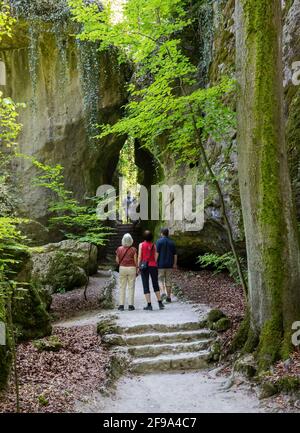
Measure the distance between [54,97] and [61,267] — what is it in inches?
335

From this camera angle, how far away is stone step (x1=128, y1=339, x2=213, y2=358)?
7.06 m

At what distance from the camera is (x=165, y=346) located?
715cm

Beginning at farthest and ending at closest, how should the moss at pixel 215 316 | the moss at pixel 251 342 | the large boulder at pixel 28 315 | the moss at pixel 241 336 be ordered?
the moss at pixel 215 316
the large boulder at pixel 28 315
the moss at pixel 241 336
the moss at pixel 251 342

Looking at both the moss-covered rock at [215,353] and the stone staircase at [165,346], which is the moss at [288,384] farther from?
the stone staircase at [165,346]

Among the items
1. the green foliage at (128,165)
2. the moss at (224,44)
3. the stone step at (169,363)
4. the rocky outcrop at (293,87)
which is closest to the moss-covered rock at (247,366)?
the stone step at (169,363)

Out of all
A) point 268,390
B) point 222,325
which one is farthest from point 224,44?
point 268,390

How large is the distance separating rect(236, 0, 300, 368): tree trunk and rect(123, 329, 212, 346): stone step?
69.8 inches

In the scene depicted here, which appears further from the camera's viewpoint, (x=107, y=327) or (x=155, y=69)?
(x=107, y=327)

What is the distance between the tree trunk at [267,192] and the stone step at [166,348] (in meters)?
1.52

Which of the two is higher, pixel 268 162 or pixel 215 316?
pixel 268 162

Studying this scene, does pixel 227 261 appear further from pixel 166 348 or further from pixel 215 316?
pixel 166 348

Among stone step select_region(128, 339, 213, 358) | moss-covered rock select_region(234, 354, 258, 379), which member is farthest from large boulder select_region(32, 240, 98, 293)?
moss-covered rock select_region(234, 354, 258, 379)

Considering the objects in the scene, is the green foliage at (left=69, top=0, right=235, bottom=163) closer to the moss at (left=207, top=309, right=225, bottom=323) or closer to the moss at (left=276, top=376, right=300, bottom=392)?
the moss at (left=207, top=309, right=225, bottom=323)

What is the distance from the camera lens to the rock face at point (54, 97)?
17312 mm
